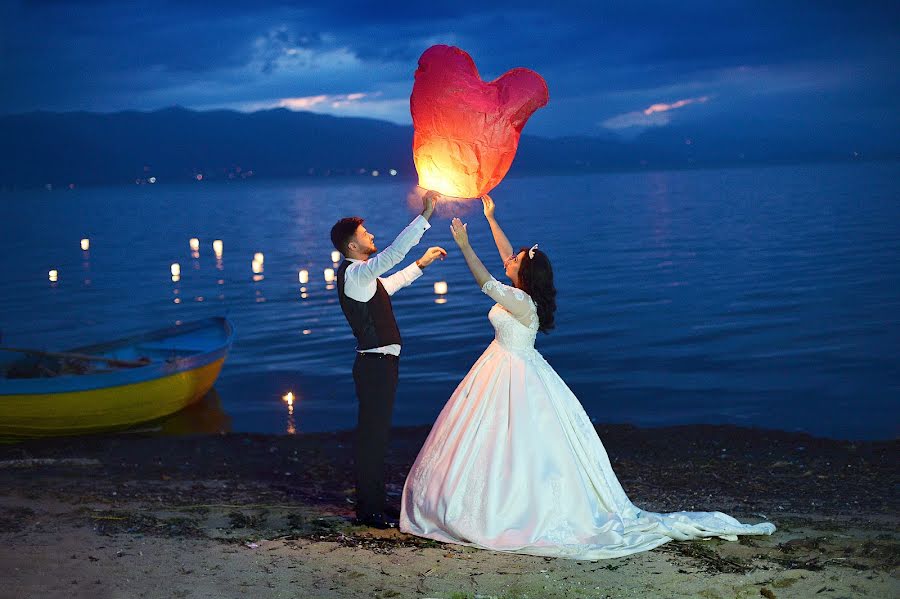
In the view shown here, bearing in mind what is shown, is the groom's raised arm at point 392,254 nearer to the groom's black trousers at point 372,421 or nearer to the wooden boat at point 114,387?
the groom's black trousers at point 372,421

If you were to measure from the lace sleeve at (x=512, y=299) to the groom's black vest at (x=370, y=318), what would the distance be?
73cm

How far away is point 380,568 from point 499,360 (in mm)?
1607

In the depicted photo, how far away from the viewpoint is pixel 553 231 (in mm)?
53531

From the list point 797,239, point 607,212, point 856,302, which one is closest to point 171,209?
point 607,212

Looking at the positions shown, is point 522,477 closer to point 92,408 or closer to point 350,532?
point 350,532

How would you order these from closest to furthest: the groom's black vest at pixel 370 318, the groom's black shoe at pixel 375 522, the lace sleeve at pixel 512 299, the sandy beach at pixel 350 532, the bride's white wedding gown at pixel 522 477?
1. the sandy beach at pixel 350 532
2. the bride's white wedding gown at pixel 522 477
3. the lace sleeve at pixel 512 299
4. the groom's black vest at pixel 370 318
5. the groom's black shoe at pixel 375 522

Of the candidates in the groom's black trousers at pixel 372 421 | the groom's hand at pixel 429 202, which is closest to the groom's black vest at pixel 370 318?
the groom's black trousers at pixel 372 421

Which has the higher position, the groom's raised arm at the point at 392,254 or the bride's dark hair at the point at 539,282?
the groom's raised arm at the point at 392,254

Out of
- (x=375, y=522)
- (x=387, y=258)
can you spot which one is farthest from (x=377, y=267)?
(x=375, y=522)

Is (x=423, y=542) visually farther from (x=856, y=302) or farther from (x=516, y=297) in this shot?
(x=856, y=302)

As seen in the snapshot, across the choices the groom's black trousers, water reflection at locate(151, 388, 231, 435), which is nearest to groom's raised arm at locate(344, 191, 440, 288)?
the groom's black trousers

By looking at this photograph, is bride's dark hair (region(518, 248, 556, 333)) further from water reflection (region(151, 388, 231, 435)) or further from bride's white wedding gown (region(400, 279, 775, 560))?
water reflection (region(151, 388, 231, 435))

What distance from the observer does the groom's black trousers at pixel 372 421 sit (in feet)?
23.1

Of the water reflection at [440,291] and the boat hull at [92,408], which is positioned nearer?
the boat hull at [92,408]
